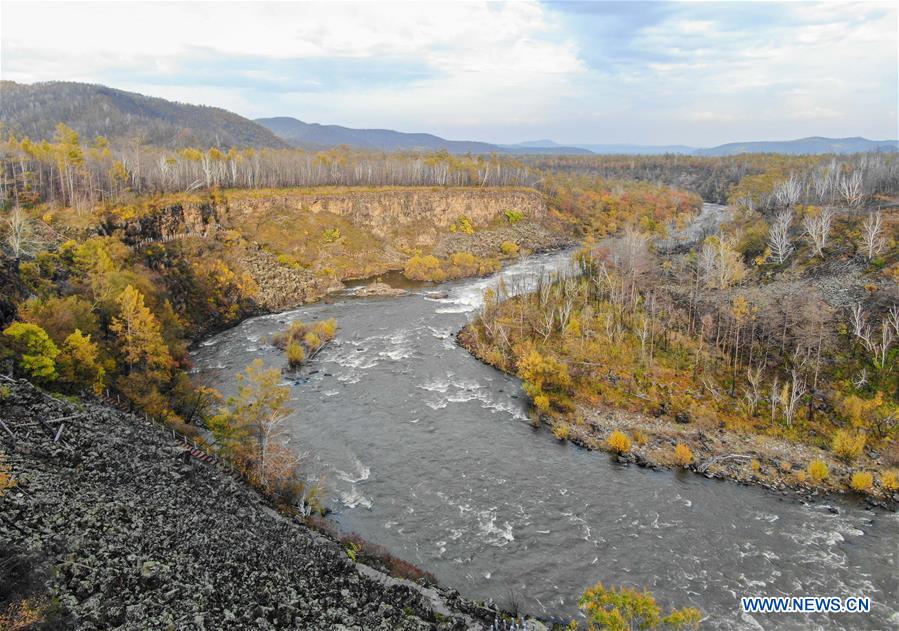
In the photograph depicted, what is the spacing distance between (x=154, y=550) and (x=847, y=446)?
39.7 metres

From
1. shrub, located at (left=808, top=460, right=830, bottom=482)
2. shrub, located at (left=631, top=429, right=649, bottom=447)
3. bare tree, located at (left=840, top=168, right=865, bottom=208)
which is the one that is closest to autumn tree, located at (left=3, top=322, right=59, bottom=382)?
shrub, located at (left=631, top=429, right=649, bottom=447)

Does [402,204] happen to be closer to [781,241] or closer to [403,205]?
[403,205]

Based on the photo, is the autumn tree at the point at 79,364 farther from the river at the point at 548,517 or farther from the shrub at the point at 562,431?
the shrub at the point at 562,431

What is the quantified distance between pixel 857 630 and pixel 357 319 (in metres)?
56.0

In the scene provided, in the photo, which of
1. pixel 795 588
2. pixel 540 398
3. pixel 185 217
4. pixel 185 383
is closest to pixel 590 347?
pixel 540 398

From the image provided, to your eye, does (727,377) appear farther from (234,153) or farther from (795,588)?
(234,153)

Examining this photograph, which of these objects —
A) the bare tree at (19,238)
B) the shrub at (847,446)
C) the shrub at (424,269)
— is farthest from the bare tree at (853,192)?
the bare tree at (19,238)

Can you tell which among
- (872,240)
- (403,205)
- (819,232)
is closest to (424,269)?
(403,205)

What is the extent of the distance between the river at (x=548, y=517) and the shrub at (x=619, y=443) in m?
1.29

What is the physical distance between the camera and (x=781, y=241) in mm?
67750

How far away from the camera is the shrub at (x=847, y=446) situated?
35.9m

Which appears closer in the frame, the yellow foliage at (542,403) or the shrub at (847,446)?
the shrub at (847,446)

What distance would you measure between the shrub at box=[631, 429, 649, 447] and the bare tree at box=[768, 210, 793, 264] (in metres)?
38.4

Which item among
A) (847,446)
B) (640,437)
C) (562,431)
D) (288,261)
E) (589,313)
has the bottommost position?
(562,431)
